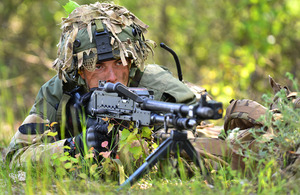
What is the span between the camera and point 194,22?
10.5 meters

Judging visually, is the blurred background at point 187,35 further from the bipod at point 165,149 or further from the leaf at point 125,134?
the bipod at point 165,149

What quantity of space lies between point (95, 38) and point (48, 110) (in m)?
0.85

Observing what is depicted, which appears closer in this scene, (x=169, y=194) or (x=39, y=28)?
(x=169, y=194)

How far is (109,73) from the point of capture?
3.46 meters

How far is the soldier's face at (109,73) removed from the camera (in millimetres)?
3455

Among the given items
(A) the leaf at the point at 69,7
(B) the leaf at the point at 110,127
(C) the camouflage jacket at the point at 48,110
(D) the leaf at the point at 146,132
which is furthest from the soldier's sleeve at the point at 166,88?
(A) the leaf at the point at 69,7

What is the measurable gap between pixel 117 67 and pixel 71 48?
16.9 inches

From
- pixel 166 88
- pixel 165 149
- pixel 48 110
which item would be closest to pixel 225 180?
pixel 165 149

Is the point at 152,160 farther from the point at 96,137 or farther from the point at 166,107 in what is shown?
the point at 96,137

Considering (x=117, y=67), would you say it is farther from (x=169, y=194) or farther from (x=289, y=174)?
(x=289, y=174)

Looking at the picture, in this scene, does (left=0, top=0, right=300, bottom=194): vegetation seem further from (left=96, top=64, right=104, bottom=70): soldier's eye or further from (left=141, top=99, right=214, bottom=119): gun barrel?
(left=141, top=99, right=214, bottom=119): gun barrel

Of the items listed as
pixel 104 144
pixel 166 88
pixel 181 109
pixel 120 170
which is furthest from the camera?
pixel 166 88

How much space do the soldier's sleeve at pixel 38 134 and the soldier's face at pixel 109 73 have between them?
0.47 meters

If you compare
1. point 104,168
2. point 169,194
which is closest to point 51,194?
point 104,168
